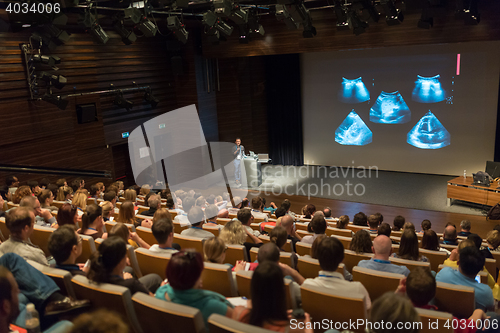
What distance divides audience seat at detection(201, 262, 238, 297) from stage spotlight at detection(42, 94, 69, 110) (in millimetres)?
6534

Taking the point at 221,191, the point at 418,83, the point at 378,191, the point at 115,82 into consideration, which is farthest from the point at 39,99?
the point at 418,83

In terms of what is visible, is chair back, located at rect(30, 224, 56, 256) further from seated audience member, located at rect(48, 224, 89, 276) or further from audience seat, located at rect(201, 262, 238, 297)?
audience seat, located at rect(201, 262, 238, 297)

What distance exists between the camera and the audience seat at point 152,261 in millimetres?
3080

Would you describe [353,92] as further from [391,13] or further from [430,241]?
[430,241]

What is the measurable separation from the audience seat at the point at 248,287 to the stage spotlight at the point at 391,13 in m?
5.94

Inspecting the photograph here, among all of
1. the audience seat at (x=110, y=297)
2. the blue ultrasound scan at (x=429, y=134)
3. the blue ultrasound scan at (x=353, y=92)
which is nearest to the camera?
the audience seat at (x=110, y=297)

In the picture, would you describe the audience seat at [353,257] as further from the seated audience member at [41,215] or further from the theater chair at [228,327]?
the seated audience member at [41,215]

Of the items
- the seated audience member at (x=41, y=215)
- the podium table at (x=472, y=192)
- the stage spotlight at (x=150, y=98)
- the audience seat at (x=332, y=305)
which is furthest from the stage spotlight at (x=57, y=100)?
the podium table at (x=472, y=192)

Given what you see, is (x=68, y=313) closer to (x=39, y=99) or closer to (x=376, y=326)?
(x=376, y=326)

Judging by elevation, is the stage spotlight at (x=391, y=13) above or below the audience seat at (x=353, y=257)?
above

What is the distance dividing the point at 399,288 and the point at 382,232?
2.15 meters

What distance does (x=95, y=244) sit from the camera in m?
3.45

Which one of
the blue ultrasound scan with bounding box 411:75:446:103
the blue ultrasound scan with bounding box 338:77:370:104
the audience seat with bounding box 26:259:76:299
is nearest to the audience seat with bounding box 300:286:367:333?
the audience seat with bounding box 26:259:76:299

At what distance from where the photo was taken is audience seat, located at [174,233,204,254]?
3775 mm
